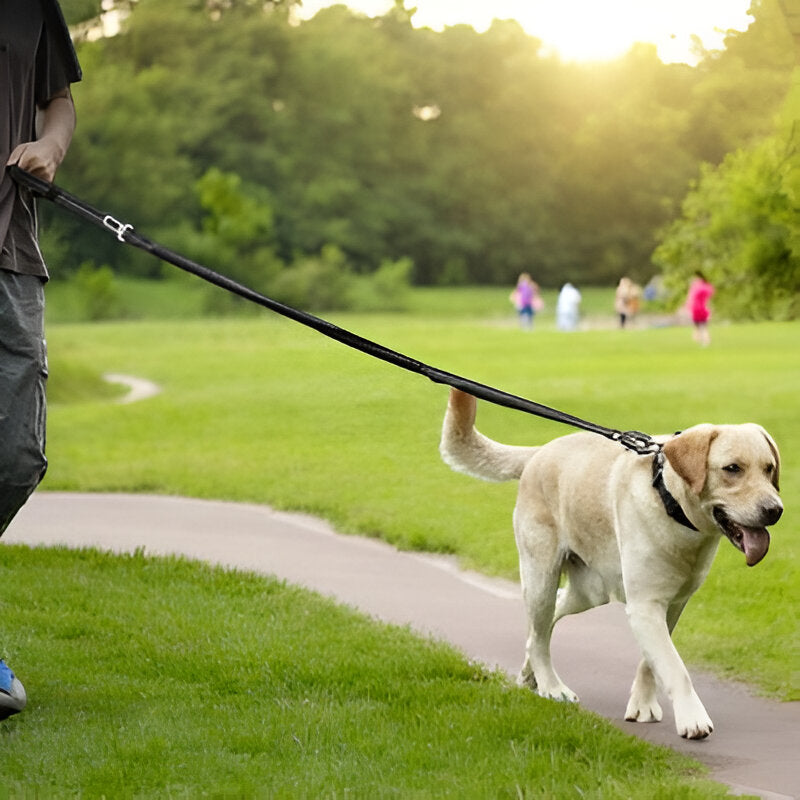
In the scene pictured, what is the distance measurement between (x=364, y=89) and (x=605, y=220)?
507 inches

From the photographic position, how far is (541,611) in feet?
16.6

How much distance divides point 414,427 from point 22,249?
8497mm

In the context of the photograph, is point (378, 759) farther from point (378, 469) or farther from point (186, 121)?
point (186, 121)

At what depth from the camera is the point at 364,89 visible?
233 feet

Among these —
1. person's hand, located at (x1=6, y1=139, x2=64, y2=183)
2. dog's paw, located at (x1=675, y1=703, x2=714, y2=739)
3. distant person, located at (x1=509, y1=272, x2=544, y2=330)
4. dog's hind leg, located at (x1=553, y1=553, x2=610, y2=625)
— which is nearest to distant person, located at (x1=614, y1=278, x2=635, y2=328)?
distant person, located at (x1=509, y1=272, x2=544, y2=330)

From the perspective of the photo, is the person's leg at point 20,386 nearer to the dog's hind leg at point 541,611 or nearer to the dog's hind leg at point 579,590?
the dog's hind leg at point 541,611

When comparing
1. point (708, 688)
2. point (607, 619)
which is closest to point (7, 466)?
point (708, 688)

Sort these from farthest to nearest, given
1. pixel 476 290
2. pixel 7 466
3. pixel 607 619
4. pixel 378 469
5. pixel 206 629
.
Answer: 1. pixel 476 290
2. pixel 378 469
3. pixel 607 619
4. pixel 206 629
5. pixel 7 466

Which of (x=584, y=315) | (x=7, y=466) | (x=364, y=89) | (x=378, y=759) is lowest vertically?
(x=584, y=315)

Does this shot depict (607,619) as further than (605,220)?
No

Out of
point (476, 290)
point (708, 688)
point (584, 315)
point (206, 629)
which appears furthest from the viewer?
point (476, 290)

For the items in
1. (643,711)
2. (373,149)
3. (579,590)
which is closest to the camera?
(643,711)

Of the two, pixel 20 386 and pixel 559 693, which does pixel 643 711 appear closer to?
pixel 559 693

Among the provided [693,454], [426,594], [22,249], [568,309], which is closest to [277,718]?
[693,454]
